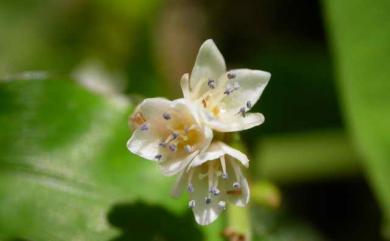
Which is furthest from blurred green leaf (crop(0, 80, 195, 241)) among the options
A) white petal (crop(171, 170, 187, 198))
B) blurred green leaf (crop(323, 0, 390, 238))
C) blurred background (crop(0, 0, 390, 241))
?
blurred green leaf (crop(323, 0, 390, 238))

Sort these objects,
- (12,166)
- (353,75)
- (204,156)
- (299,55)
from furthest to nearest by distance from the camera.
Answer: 1. (299,55)
2. (353,75)
3. (12,166)
4. (204,156)

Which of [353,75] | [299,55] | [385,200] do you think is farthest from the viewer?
[299,55]

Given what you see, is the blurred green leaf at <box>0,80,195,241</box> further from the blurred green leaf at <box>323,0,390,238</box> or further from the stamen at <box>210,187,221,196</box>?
the blurred green leaf at <box>323,0,390,238</box>

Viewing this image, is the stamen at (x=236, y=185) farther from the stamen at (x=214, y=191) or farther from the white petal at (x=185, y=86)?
the white petal at (x=185, y=86)

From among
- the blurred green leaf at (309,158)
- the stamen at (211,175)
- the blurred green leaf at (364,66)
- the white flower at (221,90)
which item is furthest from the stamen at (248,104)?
the blurred green leaf at (309,158)

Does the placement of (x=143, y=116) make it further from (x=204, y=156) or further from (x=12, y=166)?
(x=12, y=166)

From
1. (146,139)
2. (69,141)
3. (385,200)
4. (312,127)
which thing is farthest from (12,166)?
(312,127)

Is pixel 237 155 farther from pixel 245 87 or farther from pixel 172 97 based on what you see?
pixel 172 97
